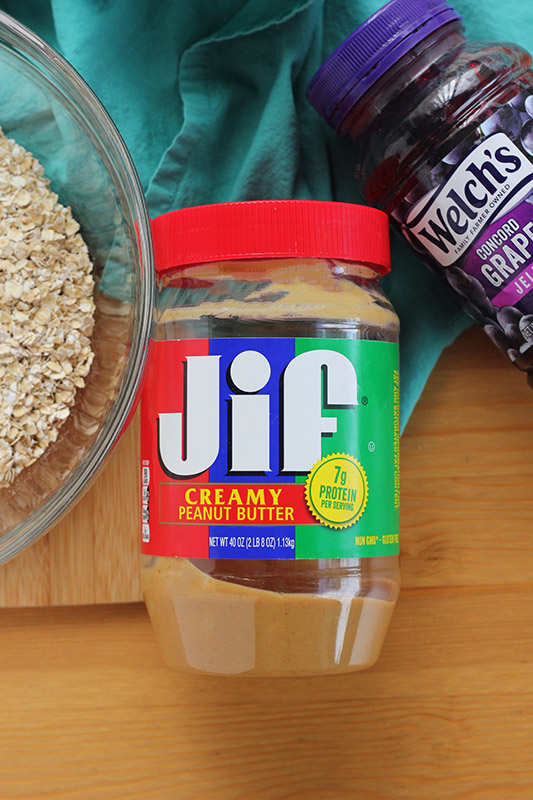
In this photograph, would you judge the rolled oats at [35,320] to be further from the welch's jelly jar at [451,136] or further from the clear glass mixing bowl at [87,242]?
the welch's jelly jar at [451,136]

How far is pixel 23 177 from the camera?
0.58m

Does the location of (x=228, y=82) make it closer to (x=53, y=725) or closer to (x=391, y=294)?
(x=391, y=294)

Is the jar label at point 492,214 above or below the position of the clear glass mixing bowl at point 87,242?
above

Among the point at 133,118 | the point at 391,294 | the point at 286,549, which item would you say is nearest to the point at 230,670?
the point at 286,549

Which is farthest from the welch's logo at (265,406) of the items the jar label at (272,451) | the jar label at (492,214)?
the jar label at (492,214)

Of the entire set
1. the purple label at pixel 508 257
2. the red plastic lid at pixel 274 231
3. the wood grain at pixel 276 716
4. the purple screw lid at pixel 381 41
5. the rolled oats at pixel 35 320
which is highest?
the purple screw lid at pixel 381 41

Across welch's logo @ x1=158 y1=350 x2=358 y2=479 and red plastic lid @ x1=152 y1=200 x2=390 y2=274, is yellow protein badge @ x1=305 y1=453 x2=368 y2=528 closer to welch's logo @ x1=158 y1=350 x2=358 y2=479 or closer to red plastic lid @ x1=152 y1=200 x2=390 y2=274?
welch's logo @ x1=158 y1=350 x2=358 y2=479

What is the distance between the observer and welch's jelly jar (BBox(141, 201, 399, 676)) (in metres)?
0.49

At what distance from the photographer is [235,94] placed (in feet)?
2.03

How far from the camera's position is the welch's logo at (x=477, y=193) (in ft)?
1.69

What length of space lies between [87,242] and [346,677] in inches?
16.6

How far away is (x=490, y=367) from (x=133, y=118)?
1.20 feet

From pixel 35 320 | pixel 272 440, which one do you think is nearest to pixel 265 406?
pixel 272 440

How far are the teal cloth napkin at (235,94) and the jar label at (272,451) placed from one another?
0.13 meters
